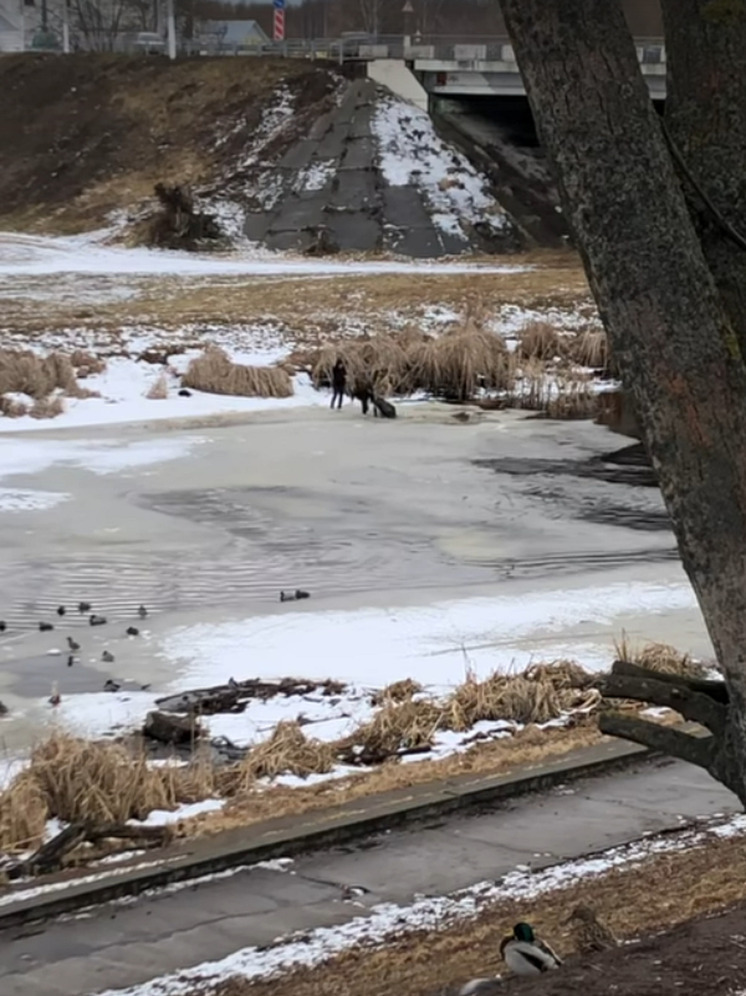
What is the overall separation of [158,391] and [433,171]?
2961 centimetres

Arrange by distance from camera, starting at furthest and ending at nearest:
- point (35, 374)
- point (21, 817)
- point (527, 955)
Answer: point (35, 374) → point (21, 817) → point (527, 955)

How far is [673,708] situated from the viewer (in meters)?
4.45

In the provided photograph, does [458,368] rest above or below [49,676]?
above

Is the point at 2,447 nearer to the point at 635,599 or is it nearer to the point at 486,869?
the point at 635,599

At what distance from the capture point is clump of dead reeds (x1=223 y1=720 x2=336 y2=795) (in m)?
8.34

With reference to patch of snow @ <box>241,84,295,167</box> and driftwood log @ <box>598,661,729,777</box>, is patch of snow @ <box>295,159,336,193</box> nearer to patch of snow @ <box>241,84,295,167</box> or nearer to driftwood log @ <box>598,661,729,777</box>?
patch of snow @ <box>241,84,295,167</box>

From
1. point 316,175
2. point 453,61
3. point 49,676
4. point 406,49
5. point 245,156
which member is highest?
point 406,49

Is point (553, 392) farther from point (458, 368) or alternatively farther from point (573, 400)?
point (458, 368)

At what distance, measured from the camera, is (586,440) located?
2283cm

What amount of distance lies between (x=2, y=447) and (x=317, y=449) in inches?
156

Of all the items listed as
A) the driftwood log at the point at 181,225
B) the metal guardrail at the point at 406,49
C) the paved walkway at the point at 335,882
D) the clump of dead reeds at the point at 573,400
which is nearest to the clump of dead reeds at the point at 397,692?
the paved walkway at the point at 335,882

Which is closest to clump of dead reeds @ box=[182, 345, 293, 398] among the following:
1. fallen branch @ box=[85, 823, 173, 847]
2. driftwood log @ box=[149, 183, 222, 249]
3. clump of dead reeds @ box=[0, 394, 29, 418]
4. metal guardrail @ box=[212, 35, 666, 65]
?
clump of dead reeds @ box=[0, 394, 29, 418]

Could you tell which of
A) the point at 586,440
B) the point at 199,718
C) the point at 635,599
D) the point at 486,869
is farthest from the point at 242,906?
the point at 586,440

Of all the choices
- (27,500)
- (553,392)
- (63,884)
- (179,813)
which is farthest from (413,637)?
(553,392)
